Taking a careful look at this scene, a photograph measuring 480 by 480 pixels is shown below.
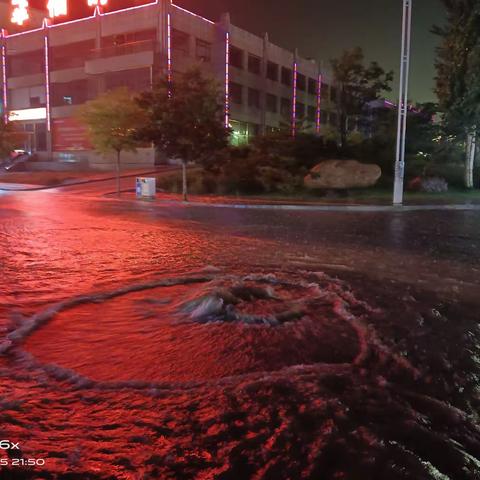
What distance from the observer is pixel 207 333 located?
5.54 meters

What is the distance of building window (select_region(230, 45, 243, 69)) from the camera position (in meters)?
54.3

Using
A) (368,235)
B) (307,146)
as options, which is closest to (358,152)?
(307,146)

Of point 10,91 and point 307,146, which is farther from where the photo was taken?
point 10,91

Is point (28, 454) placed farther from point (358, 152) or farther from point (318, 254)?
point (358, 152)

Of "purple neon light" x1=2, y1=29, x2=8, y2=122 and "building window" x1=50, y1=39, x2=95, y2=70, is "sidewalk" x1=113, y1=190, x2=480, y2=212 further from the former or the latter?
"purple neon light" x1=2, y1=29, x2=8, y2=122

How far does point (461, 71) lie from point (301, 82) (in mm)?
38984

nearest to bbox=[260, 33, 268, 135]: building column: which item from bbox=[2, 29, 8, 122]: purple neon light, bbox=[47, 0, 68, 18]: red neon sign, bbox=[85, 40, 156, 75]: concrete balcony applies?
bbox=[85, 40, 156, 75]: concrete balcony

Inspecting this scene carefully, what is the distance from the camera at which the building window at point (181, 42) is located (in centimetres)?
4866

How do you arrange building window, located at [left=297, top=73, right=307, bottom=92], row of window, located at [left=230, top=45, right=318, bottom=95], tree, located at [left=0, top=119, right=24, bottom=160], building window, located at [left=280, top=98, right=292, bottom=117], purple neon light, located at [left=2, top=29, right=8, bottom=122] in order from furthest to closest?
building window, located at [left=297, top=73, right=307, bottom=92], building window, located at [left=280, top=98, right=292, bottom=117], purple neon light, located at [left=2, top=29, right=8, bottom=122], row of window, located at [left=230, top=45, right=318, bottom=95], tree, located at [left=0, top=119, right=24, bottom=160]

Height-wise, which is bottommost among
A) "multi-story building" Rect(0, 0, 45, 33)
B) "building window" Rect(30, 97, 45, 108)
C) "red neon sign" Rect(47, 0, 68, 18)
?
"building window" Rect(30, 97, 45, 108)

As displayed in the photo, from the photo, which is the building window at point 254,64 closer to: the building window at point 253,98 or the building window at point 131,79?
the building window at point 253,98

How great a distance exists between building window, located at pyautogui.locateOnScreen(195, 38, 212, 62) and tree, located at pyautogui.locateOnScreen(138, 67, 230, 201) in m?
25.3

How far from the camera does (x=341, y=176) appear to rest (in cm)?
2972

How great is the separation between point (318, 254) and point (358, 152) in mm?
27087
